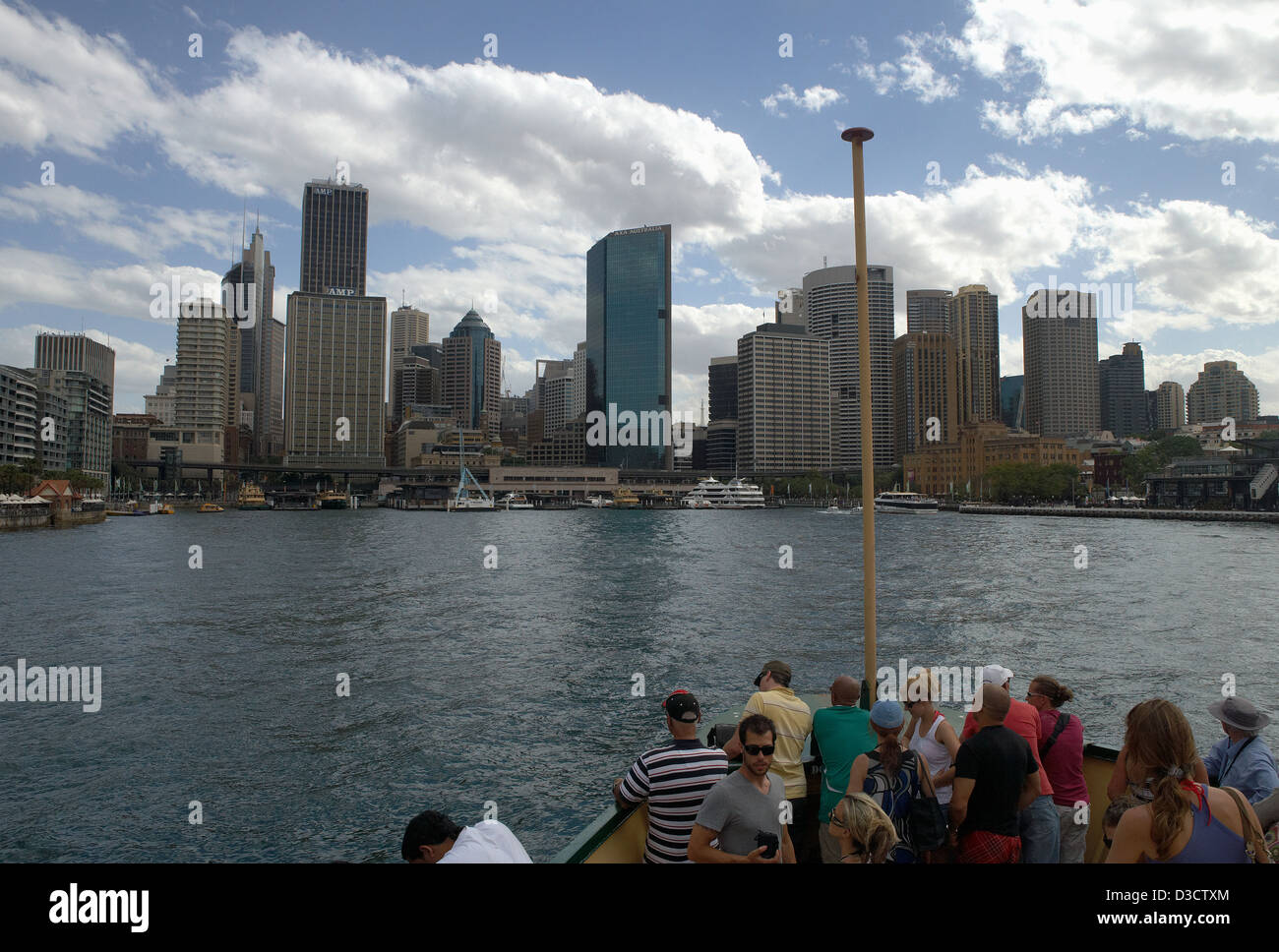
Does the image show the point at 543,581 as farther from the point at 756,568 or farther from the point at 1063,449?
the point at 1063,449

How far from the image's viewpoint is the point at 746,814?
525 centimetres

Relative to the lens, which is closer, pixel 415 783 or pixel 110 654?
pixel 415 783

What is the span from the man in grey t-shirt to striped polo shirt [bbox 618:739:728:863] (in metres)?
0.50

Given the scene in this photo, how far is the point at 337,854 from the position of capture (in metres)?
11.8

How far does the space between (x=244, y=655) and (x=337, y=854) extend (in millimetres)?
16116

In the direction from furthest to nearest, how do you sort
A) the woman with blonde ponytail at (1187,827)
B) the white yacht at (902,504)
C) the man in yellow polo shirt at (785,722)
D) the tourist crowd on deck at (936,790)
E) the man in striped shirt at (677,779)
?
the white yacht at (902,504) → the man in yellow polo shirt at (785,722) → the man in striped shirt at (677,779) → the tourist crowd on deck at (936,790) → the woman with blonde ponytail at (1187,827)

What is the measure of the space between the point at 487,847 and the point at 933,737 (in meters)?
4.53

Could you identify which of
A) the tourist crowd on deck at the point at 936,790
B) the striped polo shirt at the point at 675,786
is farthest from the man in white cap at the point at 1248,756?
the striped polo shirt at the point at 675,786

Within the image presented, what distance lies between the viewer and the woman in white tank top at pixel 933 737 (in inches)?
270

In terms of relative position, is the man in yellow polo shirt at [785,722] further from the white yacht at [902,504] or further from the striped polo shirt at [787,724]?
the white yacht at [902,504]

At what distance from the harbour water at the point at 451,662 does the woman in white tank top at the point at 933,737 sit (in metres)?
7.18

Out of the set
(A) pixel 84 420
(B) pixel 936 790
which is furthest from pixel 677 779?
(A) pixel 84 420
